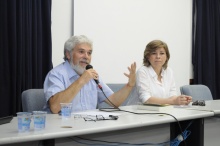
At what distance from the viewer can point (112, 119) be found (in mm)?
1583

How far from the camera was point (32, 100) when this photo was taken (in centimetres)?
206

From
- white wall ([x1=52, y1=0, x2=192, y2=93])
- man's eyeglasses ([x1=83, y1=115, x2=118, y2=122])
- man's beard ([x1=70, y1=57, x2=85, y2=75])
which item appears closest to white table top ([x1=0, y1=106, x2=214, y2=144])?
man's eyeglasses ([x1=83, y1=115, x2=118, y2=122])

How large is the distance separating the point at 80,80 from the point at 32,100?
380 millimetres

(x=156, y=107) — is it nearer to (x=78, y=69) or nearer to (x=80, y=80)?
(x=80, y=80)

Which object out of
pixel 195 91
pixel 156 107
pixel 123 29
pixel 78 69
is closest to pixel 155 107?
pixel 156 107

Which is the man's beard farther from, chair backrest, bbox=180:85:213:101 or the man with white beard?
chair backrest, bbox=180:85:213:101

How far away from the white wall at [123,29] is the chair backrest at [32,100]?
3.81ft

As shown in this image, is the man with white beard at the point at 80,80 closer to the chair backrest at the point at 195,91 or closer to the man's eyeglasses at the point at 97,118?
the man's eyeglasses at the point at 97,118

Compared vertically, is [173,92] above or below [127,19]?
below

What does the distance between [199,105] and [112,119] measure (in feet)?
3.24

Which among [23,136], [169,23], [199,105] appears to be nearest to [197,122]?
[199,105]

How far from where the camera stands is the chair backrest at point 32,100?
2037 mm

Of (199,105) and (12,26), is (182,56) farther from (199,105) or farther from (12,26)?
(12,26)

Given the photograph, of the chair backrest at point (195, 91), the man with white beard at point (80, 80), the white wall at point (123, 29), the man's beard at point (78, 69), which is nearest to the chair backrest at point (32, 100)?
the man with white beard at point (80, 80)
